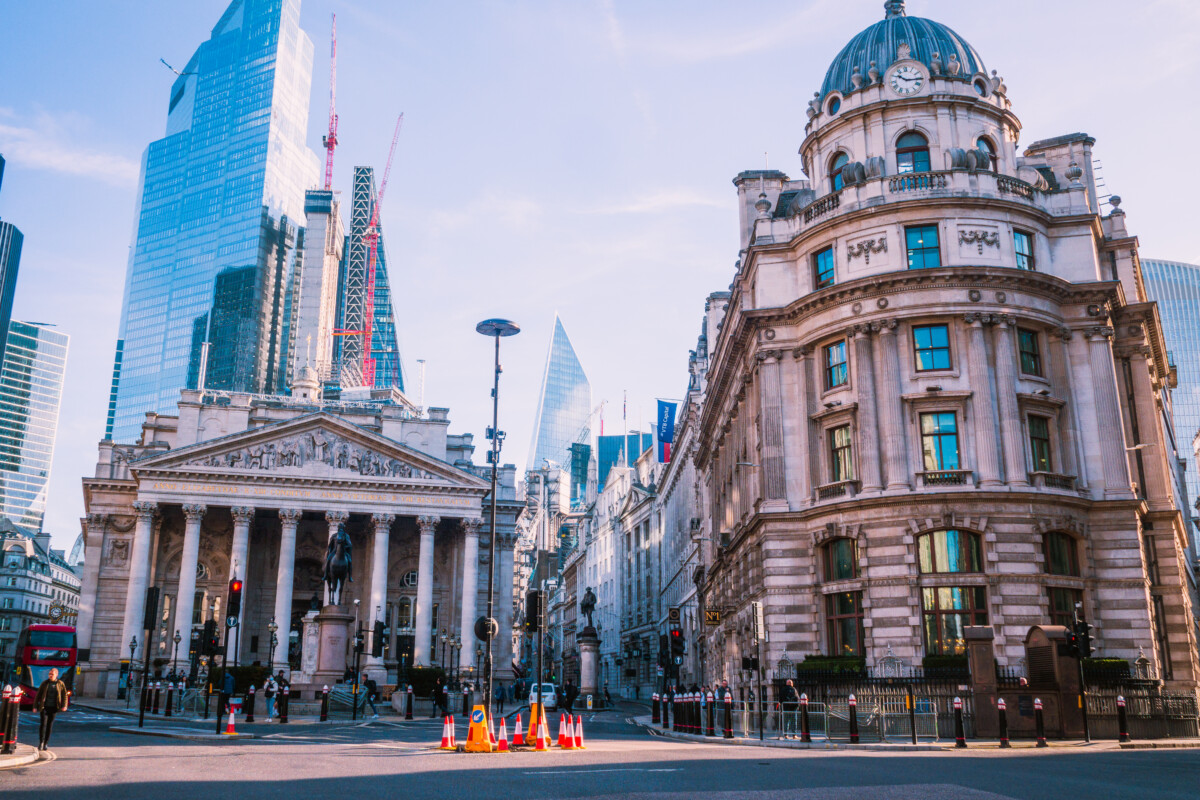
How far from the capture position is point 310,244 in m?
185

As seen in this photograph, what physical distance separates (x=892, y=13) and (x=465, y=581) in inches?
1917

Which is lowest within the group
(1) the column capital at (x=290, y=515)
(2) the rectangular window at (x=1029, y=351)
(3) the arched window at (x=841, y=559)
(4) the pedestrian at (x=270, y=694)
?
(4) the pedestrian at (x=270, y=694)

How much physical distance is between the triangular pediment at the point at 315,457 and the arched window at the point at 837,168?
42.2 meters

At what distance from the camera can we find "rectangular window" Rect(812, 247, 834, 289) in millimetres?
40125

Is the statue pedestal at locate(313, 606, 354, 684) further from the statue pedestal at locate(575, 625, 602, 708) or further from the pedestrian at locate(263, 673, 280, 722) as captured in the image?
the statue pedestal at locate(575, 625, 602, 708)

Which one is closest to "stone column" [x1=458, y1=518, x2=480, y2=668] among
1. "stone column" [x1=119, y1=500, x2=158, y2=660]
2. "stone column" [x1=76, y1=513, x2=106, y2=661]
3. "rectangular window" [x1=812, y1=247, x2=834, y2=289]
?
"stone column" [x1=119, y1=500, x2=158, y2=660]

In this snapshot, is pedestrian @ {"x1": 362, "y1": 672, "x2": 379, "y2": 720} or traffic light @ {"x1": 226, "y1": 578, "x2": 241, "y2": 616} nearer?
traffic light @ {"x1": 226, "y1": 578, "x2": 241, "y2": 616}

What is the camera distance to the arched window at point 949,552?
34.5m

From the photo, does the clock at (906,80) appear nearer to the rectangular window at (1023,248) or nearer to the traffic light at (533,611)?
the rectangular window at (1023,248)

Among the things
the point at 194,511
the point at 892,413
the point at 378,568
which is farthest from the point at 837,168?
the point at 194,511

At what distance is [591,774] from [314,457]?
61996 mm

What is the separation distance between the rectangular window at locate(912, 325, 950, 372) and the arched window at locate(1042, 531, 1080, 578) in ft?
22.9

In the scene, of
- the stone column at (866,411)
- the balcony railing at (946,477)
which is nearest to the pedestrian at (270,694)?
the stone column at (866,411)

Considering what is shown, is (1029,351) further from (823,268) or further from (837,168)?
(837,168)
